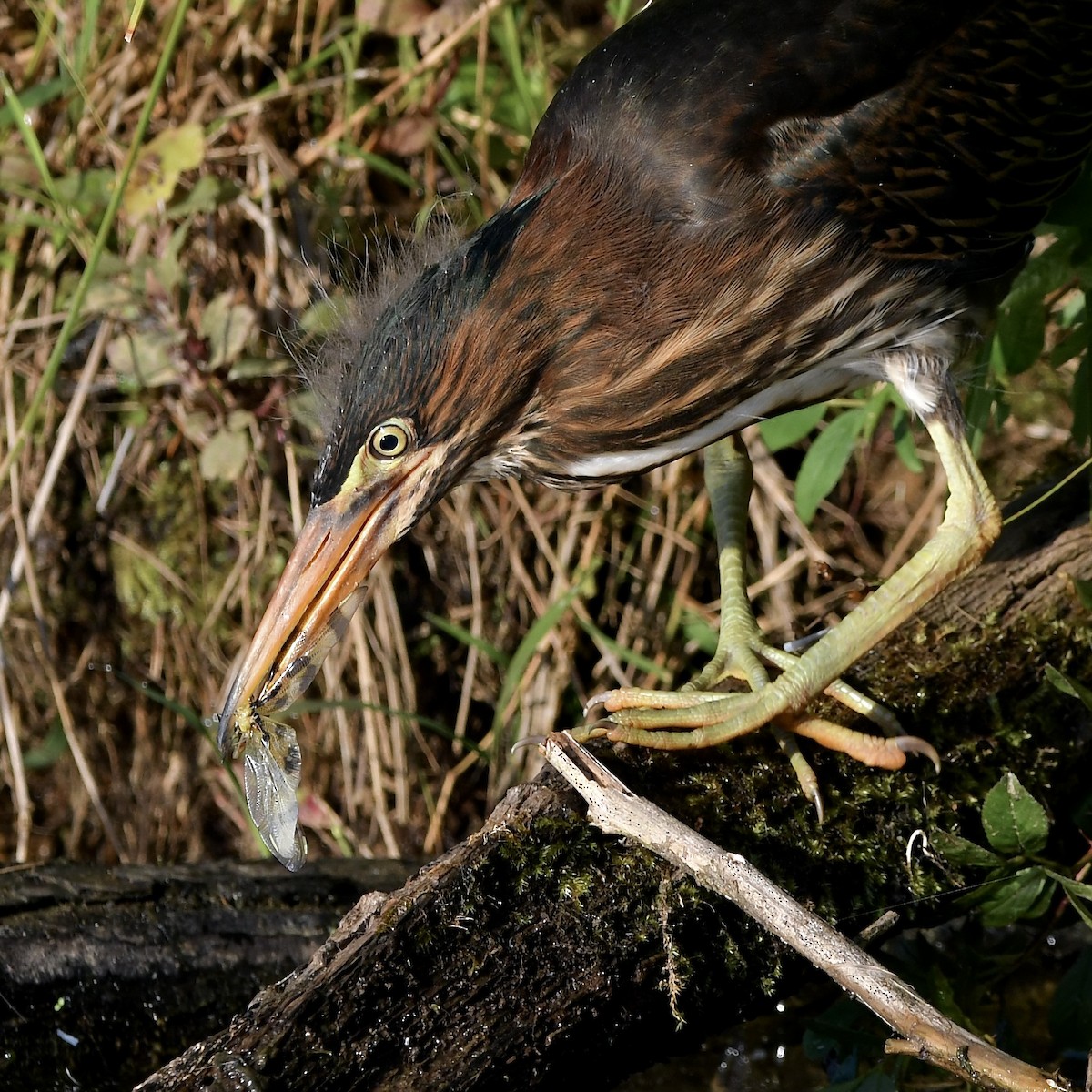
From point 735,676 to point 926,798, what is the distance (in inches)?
17.8

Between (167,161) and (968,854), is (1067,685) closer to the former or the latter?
(968,854)

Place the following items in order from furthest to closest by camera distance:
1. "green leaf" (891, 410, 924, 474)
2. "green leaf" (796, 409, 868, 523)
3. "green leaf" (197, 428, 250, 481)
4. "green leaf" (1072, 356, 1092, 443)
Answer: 1. "green leaf" (197, 428, 250, 481)
2. "green leaf" (891, 410, 924, 474)
3. "green leaf" (796, 409, 868, 523)
4. "green leaf" (1072, 356, 1092, 443)

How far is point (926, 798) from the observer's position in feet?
7.16

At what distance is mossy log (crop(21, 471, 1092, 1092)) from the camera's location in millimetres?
1750

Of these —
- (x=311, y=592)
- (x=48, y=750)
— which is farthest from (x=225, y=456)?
(x=311, y=592)

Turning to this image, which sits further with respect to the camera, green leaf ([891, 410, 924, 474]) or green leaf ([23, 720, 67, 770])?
green leaf ([23, 720, 67, 770])

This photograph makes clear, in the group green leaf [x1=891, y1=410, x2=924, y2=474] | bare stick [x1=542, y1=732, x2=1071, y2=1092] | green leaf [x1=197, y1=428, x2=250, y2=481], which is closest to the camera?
bare stick [x1=542, y1=732, x2=1071, y2=1092]

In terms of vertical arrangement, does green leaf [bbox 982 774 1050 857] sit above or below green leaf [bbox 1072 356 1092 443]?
below

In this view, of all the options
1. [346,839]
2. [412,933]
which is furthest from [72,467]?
[412,933]

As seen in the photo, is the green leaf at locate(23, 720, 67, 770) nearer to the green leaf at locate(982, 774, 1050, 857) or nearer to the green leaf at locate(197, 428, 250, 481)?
the green leaf at locate(197, 428, 250, 481)

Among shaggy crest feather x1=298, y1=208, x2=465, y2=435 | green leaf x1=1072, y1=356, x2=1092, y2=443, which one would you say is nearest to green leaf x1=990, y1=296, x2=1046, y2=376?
green leaf x1=1072, y1=356, x2=1092, y2=443

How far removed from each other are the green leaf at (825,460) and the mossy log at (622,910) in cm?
53

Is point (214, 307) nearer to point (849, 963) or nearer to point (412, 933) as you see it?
point (412, 933)

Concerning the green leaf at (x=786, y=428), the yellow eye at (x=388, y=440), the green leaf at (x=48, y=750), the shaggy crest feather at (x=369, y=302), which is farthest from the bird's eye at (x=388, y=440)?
the green leaf at (x=48, y=750)
